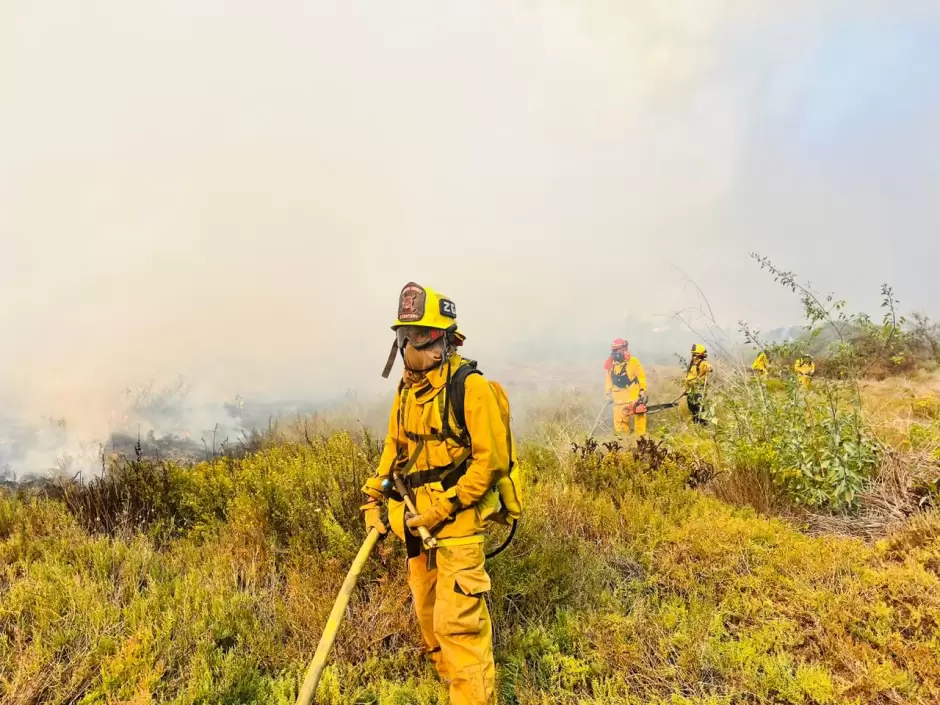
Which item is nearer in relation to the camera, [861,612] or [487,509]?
[487,509]

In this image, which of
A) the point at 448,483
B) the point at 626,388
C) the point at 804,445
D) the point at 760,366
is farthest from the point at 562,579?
the point at 626,388

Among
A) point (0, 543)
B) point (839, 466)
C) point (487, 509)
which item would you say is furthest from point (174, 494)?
point (839, 466)

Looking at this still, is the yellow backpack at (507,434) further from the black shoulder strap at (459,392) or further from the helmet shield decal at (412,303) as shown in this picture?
the helmet shield decal at (412,303)

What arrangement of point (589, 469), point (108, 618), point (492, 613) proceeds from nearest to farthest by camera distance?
point (108, 618) < point (492, 613) < point (589, 469)

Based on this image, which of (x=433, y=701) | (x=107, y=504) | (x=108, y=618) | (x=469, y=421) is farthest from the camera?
(x=107, y=504)

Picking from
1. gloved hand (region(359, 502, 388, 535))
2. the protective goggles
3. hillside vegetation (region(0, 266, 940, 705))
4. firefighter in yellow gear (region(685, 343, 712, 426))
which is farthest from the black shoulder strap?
firefighter in yellow gear (region(685, 343, 712, 426))

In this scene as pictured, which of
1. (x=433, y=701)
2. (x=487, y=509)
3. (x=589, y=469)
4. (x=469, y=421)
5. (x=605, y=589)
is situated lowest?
(x=433, y=701)

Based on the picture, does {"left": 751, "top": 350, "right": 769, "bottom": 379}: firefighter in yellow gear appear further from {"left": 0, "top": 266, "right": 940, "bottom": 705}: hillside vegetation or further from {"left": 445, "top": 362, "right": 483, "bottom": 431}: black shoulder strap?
{"left": 445, "top": 362, "right": 483, "bottom": 431}: black shoulder strap

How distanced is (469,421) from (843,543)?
11.7 ft

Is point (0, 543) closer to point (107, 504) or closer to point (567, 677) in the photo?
point (107, 504)

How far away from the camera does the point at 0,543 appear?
161 inches

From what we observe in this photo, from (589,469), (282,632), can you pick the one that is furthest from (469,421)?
(589,469)

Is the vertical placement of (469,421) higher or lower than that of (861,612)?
higher

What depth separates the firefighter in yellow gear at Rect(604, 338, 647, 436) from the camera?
10.8 m
